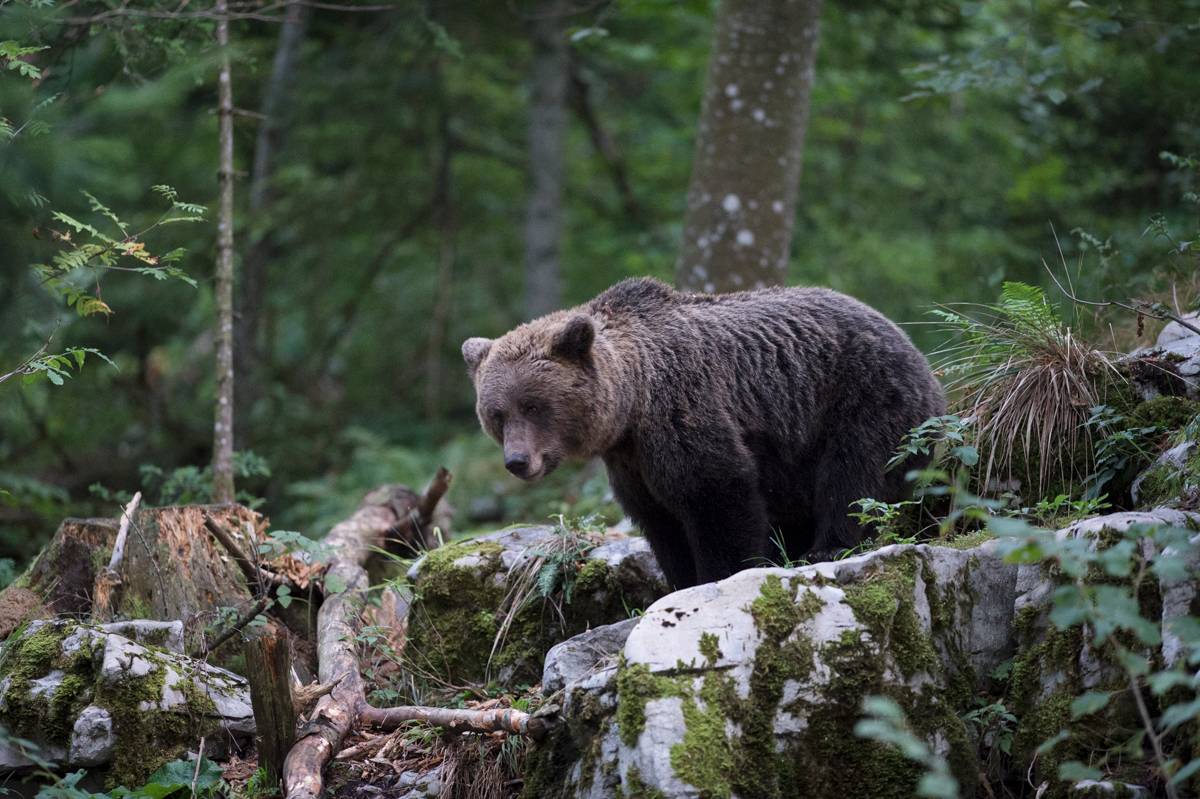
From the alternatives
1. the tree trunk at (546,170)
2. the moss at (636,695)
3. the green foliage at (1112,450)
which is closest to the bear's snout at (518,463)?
the moss at (636,695)

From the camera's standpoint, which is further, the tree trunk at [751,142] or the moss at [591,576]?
the tree trunk at [751,142]

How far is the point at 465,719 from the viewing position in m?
5.24

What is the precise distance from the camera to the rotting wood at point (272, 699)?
516 cm

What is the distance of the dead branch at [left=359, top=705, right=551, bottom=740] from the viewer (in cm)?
485

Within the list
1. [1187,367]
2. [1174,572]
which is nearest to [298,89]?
[1187,367]

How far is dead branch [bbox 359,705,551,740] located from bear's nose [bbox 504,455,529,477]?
4.99ft

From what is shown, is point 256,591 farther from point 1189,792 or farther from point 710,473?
point 1189,792

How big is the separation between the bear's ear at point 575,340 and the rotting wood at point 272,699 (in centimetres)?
240

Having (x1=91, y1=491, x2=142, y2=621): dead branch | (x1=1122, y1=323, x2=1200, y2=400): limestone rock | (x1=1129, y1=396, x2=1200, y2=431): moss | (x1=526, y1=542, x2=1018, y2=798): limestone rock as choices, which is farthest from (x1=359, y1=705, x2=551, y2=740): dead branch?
(x1=1122, y1=323, x2=1200, y2=400): limestone rock

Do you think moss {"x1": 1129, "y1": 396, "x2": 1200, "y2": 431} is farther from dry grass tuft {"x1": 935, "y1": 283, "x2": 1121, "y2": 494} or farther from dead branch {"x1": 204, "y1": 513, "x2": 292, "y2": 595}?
dead branch {"x1": 204, "y1": 513, "x2": 292, "y2": 595}

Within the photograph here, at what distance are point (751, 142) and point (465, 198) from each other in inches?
320

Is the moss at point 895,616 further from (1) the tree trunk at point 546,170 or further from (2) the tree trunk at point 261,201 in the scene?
(1) the tree trunk at point 546,170

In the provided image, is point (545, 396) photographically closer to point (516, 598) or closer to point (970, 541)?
point (516, 598)

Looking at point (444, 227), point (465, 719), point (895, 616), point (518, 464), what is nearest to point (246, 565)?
point (518, 464)
